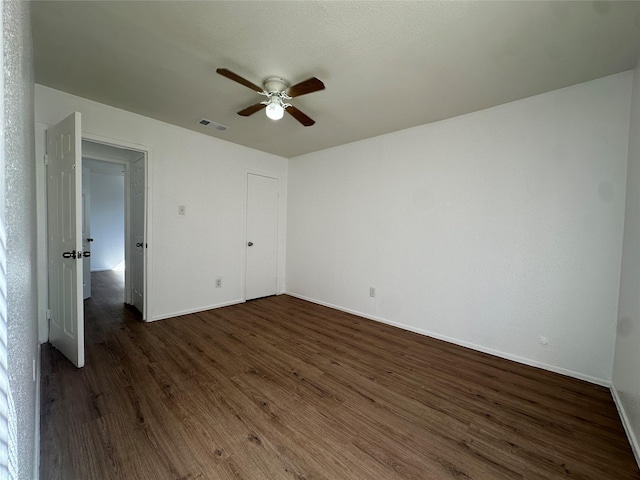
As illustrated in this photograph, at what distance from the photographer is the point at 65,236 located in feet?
7.61

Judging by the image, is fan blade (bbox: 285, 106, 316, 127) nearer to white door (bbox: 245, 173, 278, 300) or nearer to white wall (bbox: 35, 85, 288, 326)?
white wall (bbox: 35, 85, 288, 326)

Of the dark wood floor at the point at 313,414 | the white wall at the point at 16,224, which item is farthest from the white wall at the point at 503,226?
the white wall at the point at 16,224

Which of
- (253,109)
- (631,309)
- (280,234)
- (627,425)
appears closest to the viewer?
(627,425)

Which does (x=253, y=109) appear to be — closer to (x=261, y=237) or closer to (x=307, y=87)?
(x=307, y=87)

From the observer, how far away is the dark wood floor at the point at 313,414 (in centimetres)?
141

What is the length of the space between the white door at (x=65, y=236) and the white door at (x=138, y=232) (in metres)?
0.87

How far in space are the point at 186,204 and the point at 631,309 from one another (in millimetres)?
4499

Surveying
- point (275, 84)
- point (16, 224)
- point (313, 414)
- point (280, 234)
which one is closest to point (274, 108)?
point (275, 84)

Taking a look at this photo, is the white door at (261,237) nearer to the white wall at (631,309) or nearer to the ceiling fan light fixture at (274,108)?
the ceiling fan light fixture at (274,108)

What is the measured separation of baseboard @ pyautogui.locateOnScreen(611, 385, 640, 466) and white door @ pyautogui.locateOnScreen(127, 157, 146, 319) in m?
4.53

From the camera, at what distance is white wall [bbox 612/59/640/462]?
1.63 meters

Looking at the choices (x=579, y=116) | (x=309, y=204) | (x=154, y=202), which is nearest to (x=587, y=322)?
(x=579, y=116)

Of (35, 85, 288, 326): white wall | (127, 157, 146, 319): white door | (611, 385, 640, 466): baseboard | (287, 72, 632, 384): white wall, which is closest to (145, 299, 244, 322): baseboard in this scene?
(35, 85, 288, 326): white wall

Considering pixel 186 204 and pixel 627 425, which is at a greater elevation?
pixel 186 204
